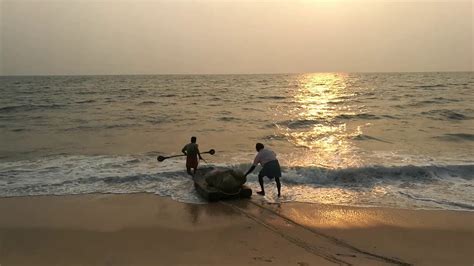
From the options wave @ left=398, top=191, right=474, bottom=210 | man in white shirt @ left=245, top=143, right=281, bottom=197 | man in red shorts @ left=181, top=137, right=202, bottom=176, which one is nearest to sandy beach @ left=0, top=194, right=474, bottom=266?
wave @ left=398, top=191, right=474, bottom=210

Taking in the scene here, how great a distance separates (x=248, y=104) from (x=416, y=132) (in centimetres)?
1629

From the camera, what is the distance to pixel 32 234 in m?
7.93

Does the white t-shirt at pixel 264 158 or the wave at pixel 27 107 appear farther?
the wave at pixel 27 107

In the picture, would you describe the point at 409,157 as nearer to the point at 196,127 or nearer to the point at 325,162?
the point at 325,162

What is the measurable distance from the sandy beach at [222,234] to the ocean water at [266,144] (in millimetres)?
1080

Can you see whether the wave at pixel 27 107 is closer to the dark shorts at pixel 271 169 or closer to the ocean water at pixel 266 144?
the ocean water at pixel 266 144

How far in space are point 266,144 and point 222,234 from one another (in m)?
10.9

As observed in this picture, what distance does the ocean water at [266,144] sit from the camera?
450 inches

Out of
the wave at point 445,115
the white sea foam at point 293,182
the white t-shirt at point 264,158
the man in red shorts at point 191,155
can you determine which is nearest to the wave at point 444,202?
the white sea foam at point 293,182

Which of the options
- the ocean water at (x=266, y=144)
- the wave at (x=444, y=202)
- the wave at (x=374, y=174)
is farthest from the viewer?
the wave at (x=374, y=174)

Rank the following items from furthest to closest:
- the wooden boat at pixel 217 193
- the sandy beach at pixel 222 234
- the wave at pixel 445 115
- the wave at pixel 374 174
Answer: the wave at pixel 445 115 < the wave at pixel 374 174 < the wooden boat at pixel 217 193 < the sandy beach at pixel 222 234

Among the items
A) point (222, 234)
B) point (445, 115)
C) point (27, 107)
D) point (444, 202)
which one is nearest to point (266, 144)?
point (444, 202)

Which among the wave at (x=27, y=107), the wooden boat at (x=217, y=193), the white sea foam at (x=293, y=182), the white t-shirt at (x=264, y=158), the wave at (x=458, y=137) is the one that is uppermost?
the white t-shirt at (x=264, y=158)

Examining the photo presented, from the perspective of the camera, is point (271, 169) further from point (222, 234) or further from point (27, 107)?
point (27, 107)
